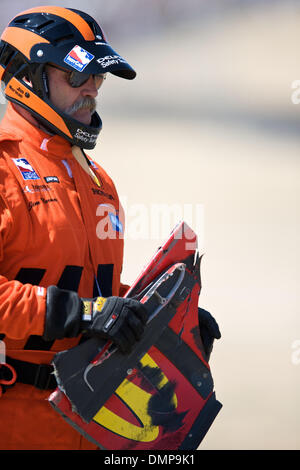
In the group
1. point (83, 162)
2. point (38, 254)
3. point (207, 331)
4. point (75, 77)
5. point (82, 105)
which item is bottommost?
point (207, 331)

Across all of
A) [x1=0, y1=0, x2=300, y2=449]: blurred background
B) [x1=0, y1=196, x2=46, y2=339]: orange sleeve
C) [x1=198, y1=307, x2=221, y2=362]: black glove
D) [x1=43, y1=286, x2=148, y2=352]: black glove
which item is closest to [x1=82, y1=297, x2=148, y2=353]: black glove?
[x1=43, y1=286, x2=148, y2=352]: black glove

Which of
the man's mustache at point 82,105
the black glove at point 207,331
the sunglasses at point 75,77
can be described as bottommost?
the black glove at point 207,331

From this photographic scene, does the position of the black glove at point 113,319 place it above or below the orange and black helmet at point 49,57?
below

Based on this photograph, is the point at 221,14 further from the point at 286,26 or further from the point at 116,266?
the point at 116,266

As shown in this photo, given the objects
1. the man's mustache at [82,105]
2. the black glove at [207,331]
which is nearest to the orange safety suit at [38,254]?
the man's mustache at [82,105]

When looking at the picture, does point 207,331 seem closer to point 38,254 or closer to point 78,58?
point 38,254

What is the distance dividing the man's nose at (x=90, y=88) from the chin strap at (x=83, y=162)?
0.69 feet

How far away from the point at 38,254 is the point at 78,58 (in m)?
0.76

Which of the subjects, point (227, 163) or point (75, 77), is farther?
point (227, 163)

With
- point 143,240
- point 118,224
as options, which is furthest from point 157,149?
point 118,224

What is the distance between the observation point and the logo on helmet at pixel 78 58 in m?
2.78

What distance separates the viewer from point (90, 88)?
2883 millimetres

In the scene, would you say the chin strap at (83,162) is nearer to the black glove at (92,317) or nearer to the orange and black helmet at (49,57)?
the orange and black helmet at (49,57)

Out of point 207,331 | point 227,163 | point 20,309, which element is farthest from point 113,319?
point 227,163
